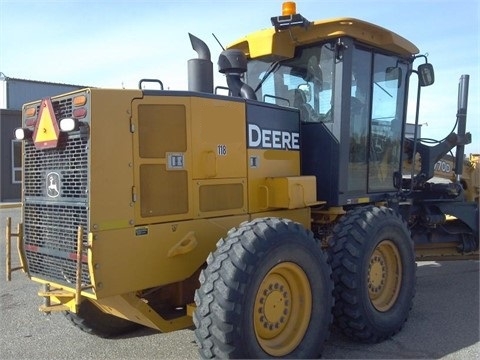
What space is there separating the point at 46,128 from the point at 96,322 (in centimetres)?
180

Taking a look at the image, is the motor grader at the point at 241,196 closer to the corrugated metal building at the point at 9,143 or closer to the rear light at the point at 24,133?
the rear light at the point at 24,133

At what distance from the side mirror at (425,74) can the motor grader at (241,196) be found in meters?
0.01

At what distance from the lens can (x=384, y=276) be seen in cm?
493


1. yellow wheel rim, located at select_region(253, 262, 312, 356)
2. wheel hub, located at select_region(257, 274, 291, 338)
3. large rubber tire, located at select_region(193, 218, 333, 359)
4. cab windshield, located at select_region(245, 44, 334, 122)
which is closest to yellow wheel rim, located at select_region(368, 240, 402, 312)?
large rubber tire, located at select_region(193, 218, 333, 359)

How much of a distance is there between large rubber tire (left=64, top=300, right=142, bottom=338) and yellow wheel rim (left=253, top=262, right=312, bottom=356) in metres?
1.62

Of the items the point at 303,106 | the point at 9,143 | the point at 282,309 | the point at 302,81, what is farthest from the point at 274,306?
the point at 9,143

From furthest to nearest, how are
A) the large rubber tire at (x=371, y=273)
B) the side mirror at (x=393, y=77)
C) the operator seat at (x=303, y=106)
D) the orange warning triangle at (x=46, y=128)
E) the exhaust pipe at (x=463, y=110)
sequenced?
the exhaust pipe at (x=463, y=110) → the side mirror at (x=393, y=77) → the operator seat at (x=303, y=106) → the large rubber tire at (x=371, y=273) → the orange warning triangle at (x=46, y=128)

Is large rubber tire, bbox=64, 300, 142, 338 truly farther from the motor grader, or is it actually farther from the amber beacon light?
the amber beacon light

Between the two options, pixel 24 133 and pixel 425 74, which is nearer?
pixel 24 133

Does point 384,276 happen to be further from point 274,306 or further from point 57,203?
point 57,203

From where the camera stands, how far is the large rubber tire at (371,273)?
14.3 ft

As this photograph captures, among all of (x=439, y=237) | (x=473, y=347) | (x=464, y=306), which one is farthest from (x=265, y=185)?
(x=439, y=237)

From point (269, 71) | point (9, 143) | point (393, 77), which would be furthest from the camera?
point (9, 143)

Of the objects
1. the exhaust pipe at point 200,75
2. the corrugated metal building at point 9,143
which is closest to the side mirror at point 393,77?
the exhaust pipe at point 200,75
